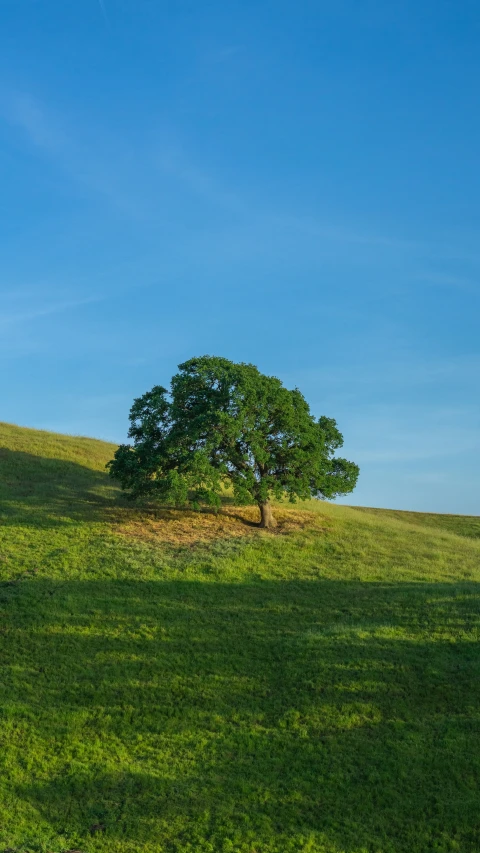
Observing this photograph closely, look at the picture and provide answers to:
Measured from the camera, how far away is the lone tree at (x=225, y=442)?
42125 mm

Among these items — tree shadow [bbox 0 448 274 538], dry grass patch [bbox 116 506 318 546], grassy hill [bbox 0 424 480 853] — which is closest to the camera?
grassy hill [bbox 0 424 480 853]

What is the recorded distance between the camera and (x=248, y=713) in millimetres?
24172

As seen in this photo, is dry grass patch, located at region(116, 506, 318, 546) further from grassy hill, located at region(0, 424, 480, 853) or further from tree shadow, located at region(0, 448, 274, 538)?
grassy hill, located at region(0, 424, 480, 853)

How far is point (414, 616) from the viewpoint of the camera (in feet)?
108

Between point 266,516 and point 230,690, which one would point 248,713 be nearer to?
point 230,690

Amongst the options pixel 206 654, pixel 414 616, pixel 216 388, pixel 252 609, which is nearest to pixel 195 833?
pixel 206 654

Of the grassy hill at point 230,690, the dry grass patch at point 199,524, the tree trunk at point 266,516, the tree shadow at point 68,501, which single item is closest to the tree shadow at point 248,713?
the grassy hill at point 230,690

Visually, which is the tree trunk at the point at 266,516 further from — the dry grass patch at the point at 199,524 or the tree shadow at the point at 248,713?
the tree shadow at the point at 248,713

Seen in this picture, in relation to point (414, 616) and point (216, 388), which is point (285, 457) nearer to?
point (216, 388)

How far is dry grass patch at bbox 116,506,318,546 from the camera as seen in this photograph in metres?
41.4

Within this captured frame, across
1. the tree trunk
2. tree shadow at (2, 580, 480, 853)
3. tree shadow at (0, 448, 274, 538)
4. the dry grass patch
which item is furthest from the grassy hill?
the tree trunk

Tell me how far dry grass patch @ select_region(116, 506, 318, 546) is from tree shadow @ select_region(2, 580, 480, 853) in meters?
6.82

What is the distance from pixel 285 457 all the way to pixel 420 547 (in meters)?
10.6

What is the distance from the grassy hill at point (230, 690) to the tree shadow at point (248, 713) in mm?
68
